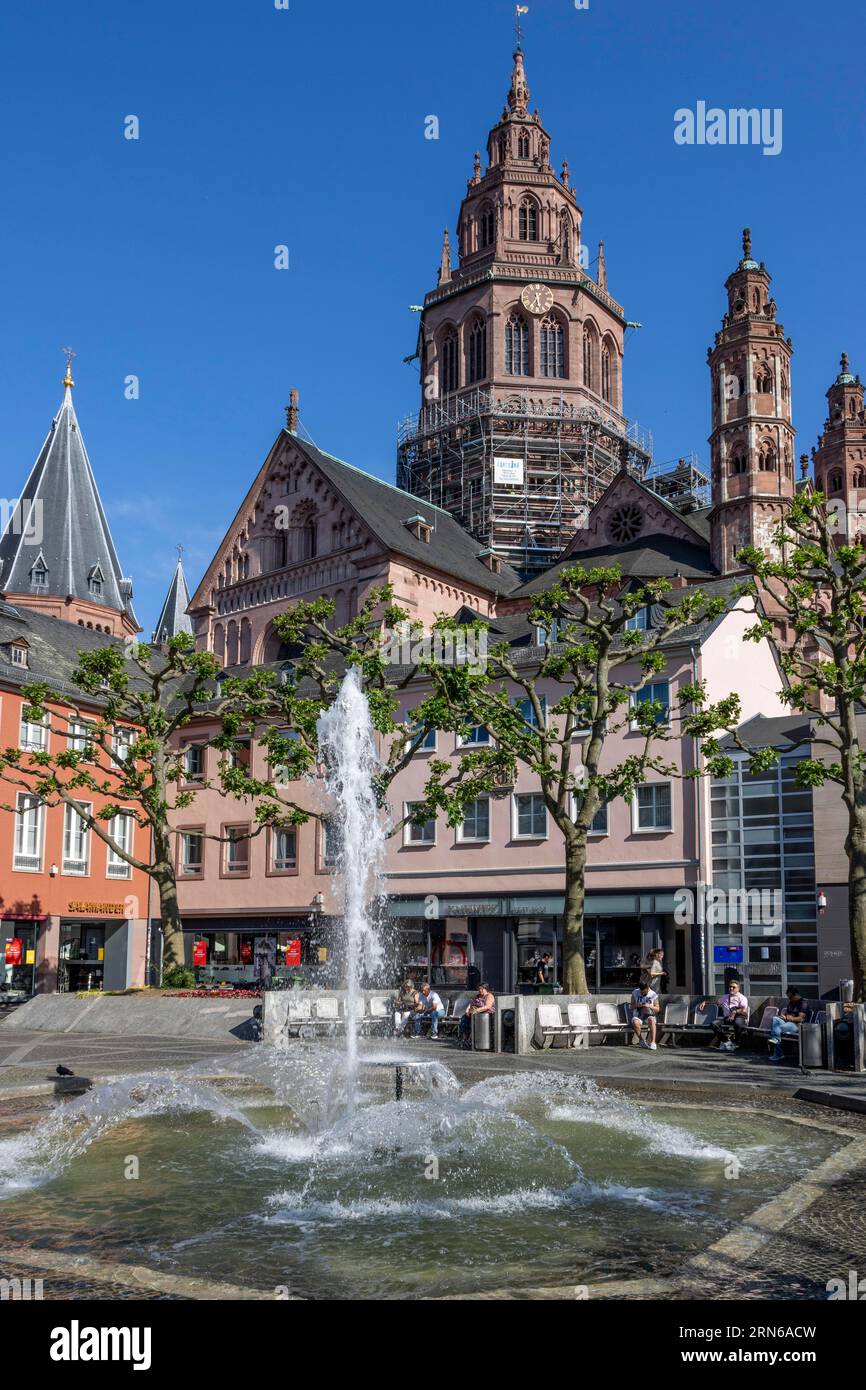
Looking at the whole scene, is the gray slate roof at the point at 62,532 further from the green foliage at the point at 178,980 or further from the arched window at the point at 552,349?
the green foliage at the point at 178,980

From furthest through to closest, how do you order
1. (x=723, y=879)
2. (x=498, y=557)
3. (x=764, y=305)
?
(x=498, y=557) → (x=764, y=305) → (x=723, y=879)

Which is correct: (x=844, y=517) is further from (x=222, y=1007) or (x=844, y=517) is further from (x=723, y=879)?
(x=222, y=1007)

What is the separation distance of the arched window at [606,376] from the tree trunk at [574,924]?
6231cm

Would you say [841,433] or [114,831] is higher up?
[841,433]

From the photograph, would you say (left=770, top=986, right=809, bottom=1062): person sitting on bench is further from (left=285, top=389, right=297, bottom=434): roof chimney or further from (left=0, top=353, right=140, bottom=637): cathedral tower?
(left=0, top=353, right=140, bottom=637): cathedral tower

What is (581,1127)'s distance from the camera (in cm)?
1337

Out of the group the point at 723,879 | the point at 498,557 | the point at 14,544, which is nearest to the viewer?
the point at 723,879

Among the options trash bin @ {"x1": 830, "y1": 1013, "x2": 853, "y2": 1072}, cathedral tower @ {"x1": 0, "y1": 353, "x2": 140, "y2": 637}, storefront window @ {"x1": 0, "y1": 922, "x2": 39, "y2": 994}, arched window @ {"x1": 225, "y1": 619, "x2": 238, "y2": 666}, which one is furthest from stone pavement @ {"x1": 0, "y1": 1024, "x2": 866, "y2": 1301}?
cathedral tower @ {"x1": 0, "y1": 353, "x2": 140, "y2": 637}

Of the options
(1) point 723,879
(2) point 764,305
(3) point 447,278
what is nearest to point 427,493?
(3) point 447,278

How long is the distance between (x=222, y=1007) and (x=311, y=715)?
7628 mm

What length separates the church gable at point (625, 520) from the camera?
221ft

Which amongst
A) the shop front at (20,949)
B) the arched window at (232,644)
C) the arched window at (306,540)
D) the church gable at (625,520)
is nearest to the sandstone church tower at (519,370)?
the church gable at (625,520)

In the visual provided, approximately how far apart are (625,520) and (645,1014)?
48682 mm

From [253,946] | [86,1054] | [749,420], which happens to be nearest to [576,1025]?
[86,1054]
